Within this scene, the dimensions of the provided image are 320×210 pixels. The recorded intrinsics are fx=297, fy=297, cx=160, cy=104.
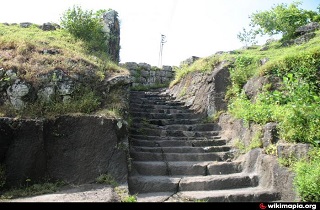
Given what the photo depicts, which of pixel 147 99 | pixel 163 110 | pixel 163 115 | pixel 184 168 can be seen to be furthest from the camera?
pixel 147 99

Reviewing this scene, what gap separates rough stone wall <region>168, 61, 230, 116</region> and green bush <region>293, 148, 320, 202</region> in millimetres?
4111

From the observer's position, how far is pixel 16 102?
659 cm

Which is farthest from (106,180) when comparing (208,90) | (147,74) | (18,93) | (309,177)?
(147,74)

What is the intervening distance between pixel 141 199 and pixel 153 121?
156 inches

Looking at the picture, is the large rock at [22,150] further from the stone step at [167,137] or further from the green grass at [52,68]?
the stone step at [167,137]

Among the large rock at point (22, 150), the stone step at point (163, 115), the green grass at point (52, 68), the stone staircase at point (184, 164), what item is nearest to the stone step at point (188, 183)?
the stone staircase at point (184, 164)

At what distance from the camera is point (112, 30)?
43.3 ft

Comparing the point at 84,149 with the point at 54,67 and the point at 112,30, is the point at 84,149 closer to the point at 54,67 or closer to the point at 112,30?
the point at 54,67

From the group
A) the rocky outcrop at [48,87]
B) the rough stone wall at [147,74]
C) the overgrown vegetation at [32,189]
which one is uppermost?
the rough stone wall at [147,74]

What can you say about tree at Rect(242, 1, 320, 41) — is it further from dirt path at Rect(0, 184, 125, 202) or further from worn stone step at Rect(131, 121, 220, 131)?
dirt path at Rect(0, 184, 125, 202)

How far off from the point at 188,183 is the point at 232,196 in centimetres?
97

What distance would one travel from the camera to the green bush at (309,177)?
4.71m

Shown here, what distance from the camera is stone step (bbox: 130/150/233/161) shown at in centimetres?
719

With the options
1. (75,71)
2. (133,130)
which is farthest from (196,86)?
(75,71)
